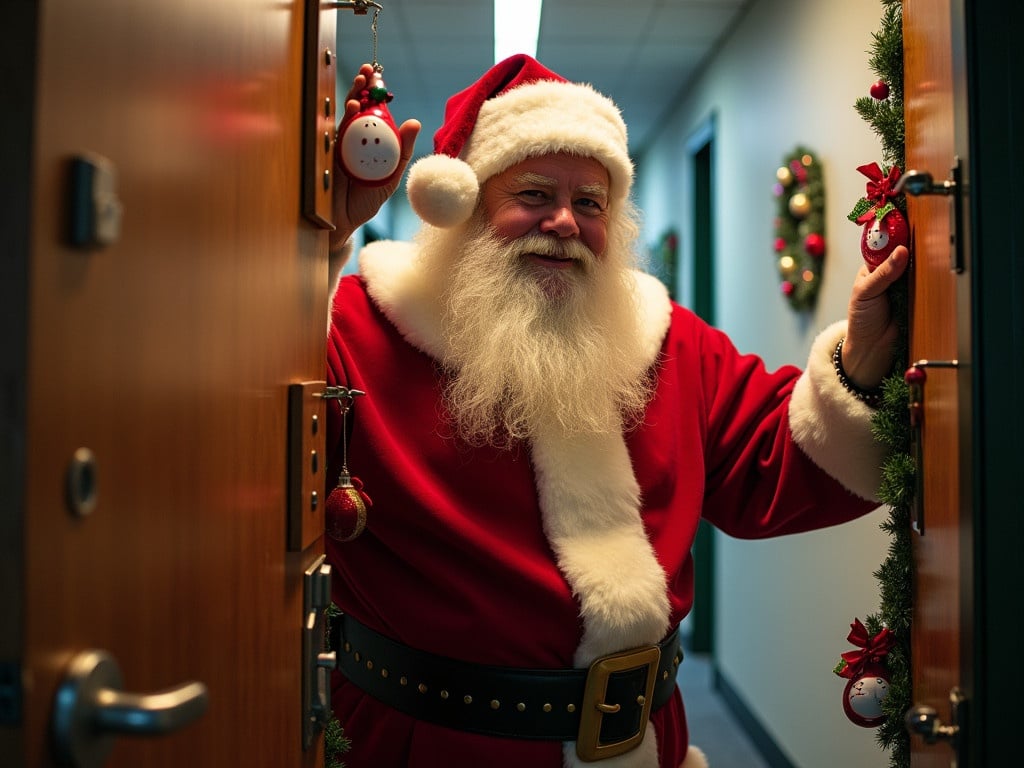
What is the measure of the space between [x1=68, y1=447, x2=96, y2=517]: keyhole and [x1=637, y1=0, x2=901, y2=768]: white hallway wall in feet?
7.82

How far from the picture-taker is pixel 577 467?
1717 mm

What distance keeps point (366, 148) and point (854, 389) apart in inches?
37.2

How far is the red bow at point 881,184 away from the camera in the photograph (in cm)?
146

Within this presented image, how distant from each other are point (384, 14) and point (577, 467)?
313 cm

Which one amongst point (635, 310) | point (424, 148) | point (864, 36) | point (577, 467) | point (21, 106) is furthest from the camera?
point (424, 148)

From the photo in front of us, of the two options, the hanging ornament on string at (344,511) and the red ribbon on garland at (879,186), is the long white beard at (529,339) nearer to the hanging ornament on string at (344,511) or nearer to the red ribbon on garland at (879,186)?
the hanging ornament on string at (344,511)

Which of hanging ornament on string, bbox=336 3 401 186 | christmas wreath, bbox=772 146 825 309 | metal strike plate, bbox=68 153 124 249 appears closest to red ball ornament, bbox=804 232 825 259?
christmas wreath, bbox=772 146 825 309

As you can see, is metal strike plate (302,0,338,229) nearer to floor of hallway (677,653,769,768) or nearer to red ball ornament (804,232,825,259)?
red ball ornament (804,232,825,259)

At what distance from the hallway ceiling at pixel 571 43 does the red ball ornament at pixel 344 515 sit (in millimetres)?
3089

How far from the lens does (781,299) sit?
3643mm

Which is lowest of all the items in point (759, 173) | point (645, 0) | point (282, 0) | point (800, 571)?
point (800, 571)

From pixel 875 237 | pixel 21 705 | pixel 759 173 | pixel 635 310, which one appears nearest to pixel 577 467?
pixel 635 310

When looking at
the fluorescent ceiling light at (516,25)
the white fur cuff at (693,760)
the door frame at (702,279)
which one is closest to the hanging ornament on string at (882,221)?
the white fur cuff at (693,760)

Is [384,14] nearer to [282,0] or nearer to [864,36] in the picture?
[864,36]
